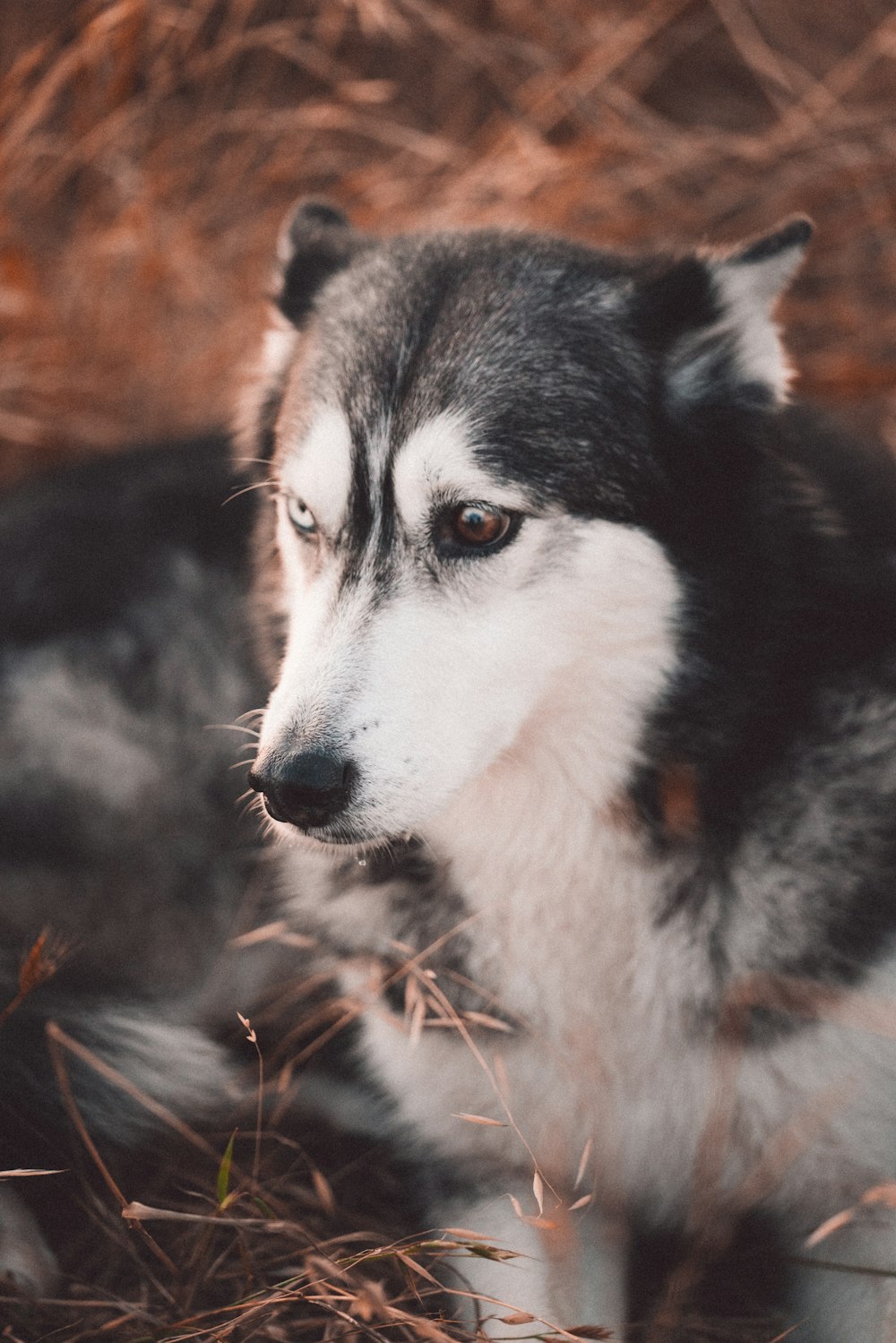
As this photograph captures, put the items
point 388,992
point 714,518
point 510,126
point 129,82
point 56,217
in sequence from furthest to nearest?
point 56,217, point 510,126, point 129,82, point 388,992, point 714,518

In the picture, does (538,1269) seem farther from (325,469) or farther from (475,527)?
(325,469)

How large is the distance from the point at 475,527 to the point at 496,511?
0.05m

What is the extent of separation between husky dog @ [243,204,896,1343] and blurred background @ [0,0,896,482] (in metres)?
1.76

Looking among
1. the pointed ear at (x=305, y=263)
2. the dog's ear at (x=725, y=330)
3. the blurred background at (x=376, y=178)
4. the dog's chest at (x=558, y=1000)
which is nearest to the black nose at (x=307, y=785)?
the dog's chest at (x=558, y=1000)

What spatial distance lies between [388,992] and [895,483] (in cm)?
148

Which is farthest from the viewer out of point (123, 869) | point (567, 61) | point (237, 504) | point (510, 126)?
point (567, 61)

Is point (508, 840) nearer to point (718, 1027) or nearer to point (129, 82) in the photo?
point (718, 1027)

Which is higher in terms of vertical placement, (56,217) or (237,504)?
(56,217)

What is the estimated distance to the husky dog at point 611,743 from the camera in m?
1.89

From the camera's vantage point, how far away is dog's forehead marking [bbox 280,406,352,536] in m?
1.98

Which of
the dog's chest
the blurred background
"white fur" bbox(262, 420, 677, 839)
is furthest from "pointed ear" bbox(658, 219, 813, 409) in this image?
the blurred background

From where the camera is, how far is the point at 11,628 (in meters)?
3.00

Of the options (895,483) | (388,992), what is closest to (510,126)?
(895,483)

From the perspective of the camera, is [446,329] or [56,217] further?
[56,217]
